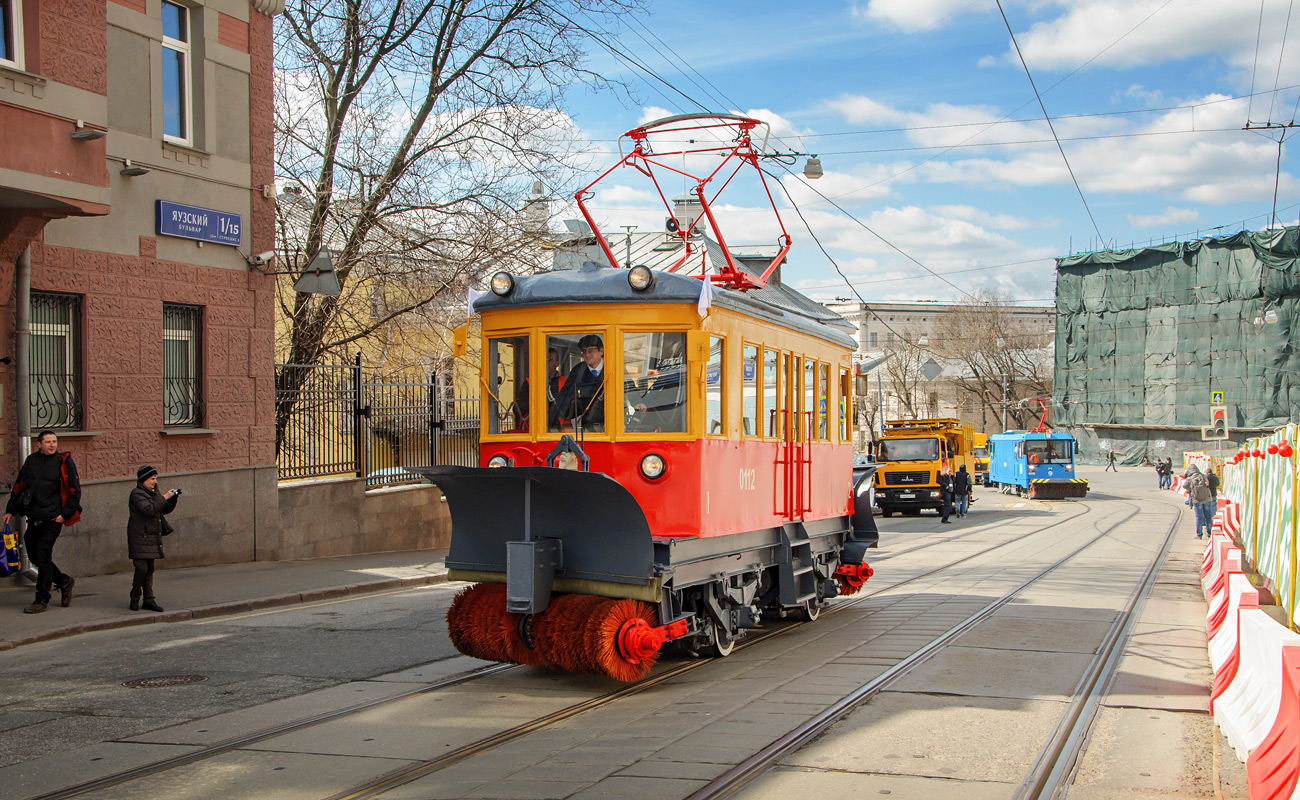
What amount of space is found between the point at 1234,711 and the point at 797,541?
14.5 ft

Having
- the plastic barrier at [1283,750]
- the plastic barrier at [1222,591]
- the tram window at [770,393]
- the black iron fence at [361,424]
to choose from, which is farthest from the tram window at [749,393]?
the black iron fence at [361,424]

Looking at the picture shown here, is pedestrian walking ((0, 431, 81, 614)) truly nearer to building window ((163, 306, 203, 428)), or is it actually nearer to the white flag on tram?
building window ((163, 306, 203, 428))

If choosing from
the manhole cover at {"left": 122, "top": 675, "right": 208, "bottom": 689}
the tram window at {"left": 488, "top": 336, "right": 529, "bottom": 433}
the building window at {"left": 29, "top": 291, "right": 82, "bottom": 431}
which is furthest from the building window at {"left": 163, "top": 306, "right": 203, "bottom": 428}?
the tram window at {"left": 488, "top": 336, "right": 529, "bottom": 433}

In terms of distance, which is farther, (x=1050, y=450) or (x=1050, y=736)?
(x=1050, y=450)

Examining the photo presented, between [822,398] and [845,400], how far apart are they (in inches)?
40.8

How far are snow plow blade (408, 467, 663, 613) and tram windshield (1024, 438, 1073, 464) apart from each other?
40945 mm

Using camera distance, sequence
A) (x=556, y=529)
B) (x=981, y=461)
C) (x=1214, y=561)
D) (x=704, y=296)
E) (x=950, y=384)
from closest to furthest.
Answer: (x=556, y=529) < (x=704, y=296) < (x=1214, y=561) < (x=981, y=461) < (x=950, y=384)

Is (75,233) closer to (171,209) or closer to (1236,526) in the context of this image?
(171,209)

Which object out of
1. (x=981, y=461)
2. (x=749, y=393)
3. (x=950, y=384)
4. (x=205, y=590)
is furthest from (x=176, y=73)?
(x=950, y=384)

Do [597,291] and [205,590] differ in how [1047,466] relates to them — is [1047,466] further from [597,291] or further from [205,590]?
[597,291]

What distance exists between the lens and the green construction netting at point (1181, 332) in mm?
62750

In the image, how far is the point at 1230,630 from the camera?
8.25 m

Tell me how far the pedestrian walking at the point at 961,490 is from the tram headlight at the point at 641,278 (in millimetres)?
27063

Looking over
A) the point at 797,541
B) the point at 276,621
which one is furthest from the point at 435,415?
the point at 797,541
